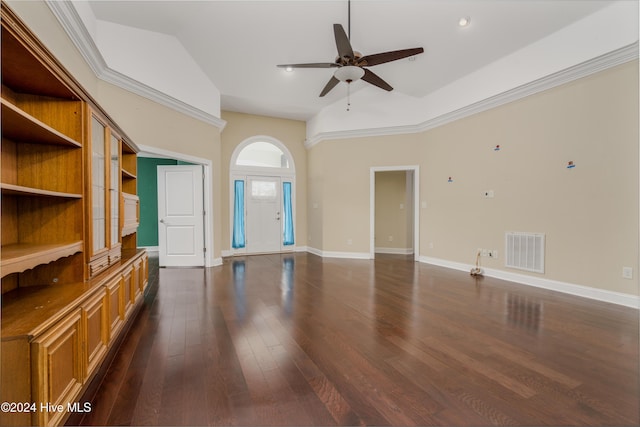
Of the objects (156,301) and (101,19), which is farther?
(101,19)

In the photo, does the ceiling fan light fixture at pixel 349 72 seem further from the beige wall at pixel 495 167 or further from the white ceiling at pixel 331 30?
the beige wall at pixel 495 167

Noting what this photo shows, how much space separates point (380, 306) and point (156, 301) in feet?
9.04

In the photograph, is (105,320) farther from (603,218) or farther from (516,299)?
(603,218)

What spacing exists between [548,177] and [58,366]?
5.39 meters

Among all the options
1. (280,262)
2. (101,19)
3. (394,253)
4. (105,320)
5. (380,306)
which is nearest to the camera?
(105,320)

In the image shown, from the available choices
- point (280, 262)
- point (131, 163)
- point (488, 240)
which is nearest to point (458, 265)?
Result: point (488, 240)

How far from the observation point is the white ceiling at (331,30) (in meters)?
3.49

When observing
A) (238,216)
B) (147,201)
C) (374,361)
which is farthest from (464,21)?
(147,201)

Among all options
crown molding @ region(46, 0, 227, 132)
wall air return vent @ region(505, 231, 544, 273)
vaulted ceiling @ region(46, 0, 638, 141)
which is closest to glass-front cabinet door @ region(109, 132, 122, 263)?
crown molding @ region(46, 0, 227, 132)

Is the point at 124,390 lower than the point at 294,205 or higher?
lower

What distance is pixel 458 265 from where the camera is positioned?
5.31 m

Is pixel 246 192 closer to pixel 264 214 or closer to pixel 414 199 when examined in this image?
pixel 264 214

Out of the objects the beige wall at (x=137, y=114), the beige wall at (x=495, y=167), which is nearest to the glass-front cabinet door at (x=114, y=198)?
the beige wall at (x=137, y=114)

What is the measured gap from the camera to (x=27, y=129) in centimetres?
157
